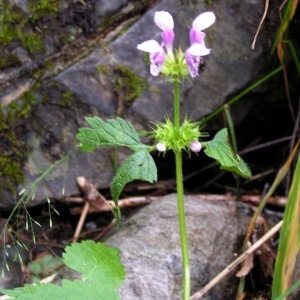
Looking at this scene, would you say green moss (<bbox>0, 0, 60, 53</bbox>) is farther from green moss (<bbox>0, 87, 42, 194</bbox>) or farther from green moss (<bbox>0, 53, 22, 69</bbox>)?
green moss (<bbox>0, 87, 42, 194</bbox>)

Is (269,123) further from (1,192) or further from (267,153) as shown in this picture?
(1,192)

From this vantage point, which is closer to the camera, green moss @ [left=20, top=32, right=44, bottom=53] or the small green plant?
the small green plant

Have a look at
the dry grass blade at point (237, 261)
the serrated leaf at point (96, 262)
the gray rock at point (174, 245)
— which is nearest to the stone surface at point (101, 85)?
the gray rock at point (174, 245)

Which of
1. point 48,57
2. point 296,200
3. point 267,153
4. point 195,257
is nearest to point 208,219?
point 195,257

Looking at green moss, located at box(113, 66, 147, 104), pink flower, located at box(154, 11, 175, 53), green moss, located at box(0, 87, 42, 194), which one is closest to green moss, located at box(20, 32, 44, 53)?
green moss, located at box(0, 87, 42, 194)

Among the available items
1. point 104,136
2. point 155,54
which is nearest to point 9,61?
point 104,136

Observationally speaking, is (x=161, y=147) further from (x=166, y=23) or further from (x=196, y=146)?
(x=166, y=23)

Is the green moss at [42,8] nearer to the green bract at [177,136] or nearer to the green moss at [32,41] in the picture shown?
the green moss at [32,41]
